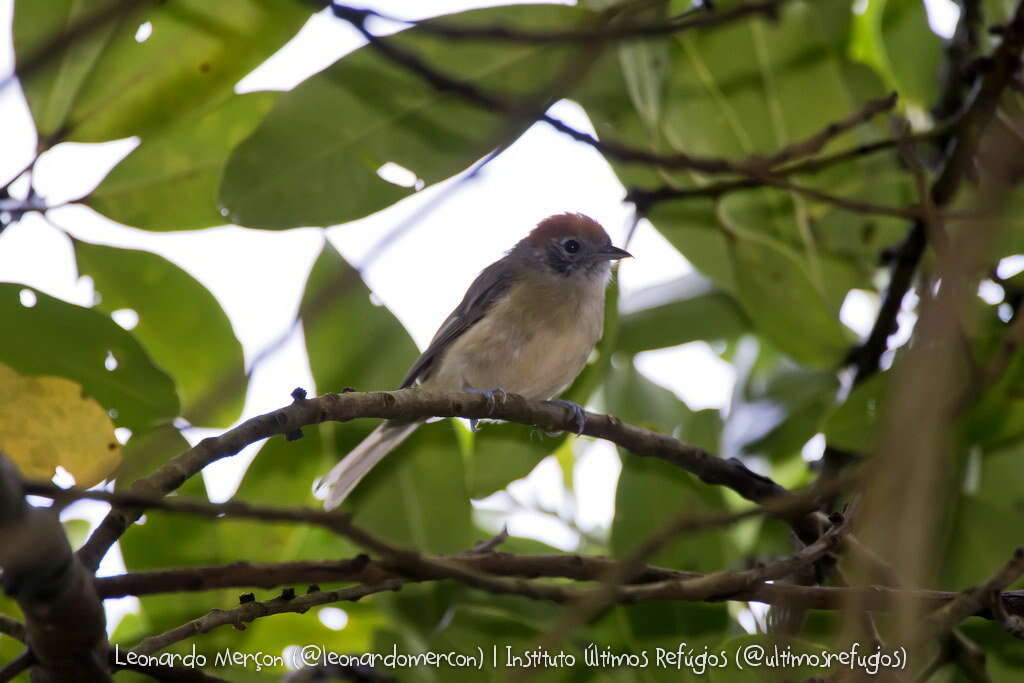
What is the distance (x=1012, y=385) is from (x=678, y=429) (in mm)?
1230

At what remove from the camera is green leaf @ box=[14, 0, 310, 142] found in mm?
3514

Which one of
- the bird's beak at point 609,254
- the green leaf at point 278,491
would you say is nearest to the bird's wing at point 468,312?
the bird's beak at point 609,254

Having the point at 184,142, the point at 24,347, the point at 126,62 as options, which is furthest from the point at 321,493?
the point at 126,62

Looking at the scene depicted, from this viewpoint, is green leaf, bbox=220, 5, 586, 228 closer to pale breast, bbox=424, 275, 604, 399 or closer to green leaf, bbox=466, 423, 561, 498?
green leaf, bbox=466, 423, 561, 498

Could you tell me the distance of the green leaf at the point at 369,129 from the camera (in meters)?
3.43

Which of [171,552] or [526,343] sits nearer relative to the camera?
[171,552]

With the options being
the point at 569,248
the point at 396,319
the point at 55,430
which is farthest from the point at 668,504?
the point at 569,248

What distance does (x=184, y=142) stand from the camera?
3.70 metres

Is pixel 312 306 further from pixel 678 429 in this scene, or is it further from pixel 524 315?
pixel 524 315

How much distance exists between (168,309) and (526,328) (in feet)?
6.71

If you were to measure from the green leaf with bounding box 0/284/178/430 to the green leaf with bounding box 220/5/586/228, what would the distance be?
0.56 metres

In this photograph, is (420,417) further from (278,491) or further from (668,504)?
(668,504)

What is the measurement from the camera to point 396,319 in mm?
3746

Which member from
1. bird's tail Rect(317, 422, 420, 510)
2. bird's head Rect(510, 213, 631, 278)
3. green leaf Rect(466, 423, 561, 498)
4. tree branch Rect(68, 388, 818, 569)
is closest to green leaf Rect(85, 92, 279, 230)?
bird's tail Rect(317, 422, 420, 510)
